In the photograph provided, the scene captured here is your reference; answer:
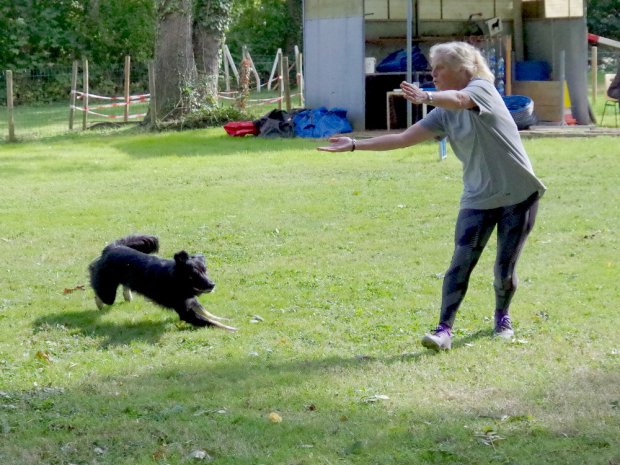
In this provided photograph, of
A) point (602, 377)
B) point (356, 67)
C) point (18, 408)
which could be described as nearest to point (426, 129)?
point (602, 377)

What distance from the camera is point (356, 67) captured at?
75.9ft

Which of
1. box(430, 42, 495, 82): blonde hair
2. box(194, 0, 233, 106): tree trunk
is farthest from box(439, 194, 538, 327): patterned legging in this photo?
box(194, 0, 233, 106): tree trunk

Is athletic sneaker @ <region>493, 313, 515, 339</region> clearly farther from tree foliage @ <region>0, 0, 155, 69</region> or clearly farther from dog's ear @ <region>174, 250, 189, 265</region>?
tree foliage @ <region>0, 0, 155, 69</region>

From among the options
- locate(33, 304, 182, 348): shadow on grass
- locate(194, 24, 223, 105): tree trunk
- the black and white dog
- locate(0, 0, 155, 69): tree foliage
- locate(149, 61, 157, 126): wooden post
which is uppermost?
locate(0, 0, 155, 69): tree foliage

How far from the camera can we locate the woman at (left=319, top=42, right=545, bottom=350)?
21.7ft

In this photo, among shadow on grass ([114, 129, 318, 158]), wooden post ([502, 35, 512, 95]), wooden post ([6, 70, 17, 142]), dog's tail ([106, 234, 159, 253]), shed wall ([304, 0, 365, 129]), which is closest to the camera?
dog's tail ([106, 234, 159, 253])

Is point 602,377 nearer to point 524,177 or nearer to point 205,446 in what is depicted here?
point 524,177

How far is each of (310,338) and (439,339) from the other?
1.05 metres

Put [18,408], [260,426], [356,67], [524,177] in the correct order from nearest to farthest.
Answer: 1. [260,426]
2. [18,408]
3. [524,177]
4. [356,67]

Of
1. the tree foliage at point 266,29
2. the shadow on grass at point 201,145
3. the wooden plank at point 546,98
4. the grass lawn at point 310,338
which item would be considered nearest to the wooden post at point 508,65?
the wooden plank at point 546,98

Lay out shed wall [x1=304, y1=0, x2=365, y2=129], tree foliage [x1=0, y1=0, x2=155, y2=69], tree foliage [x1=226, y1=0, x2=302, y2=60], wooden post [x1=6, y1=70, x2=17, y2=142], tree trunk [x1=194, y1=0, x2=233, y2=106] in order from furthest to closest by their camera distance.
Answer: tree foliage [x1=226, y1=0, x2=302, y2=60]
tree foliage [x1=0, y1=0, x2=155, y2=69]
tree trunk [x1=194, y1=0, x2=233, y2=106]
shed wall [x1=304, y1=0, x2=365, y2=129]
wooden post [x1=6, y1=70, x2=17, y2=142]

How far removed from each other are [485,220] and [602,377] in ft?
4.10

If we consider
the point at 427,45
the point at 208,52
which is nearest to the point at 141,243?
the point at 427,45

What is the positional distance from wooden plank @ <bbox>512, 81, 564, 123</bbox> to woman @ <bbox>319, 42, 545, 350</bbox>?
1609 centimetres
